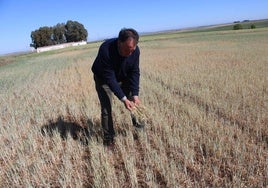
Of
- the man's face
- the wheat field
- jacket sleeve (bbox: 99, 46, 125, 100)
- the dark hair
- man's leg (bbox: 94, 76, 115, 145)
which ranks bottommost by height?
the wheat field

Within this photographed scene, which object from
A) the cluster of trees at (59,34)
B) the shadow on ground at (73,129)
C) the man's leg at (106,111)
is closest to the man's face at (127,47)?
the man's leg at (106,111)

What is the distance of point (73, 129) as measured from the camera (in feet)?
21.3

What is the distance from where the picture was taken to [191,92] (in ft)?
28.1

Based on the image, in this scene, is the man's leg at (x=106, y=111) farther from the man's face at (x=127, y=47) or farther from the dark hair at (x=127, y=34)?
the dark hair at (x=127, y=34)

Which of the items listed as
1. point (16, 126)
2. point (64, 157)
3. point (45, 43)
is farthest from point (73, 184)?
point (45, 43)

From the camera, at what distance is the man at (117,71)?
4379 mm

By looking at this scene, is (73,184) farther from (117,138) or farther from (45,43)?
(45,43)

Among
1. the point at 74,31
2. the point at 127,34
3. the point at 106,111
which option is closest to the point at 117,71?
the point at 106,111

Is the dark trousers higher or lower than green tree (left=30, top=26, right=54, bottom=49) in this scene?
lower

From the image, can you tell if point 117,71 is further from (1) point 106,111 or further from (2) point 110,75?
(1) point 106,111

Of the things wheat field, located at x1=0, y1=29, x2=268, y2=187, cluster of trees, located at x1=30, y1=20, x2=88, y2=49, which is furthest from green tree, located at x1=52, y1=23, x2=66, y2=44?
wheat field, located at x1=0, y1=29, x2=268, y2=187

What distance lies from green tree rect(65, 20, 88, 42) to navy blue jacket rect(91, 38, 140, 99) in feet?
307

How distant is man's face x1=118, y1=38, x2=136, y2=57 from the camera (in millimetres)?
4293

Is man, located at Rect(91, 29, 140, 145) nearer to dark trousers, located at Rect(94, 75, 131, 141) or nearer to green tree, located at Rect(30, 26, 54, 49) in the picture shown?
dark trousers, located at Rect(94, 75, 131, 141)
